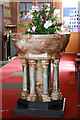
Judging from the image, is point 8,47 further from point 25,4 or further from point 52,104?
point 52,104

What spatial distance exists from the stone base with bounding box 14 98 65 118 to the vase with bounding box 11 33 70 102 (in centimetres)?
7

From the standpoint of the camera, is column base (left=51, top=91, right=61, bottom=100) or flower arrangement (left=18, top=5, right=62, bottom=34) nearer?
flower arrangement (left=18, top=5, right=62, bottom=34)

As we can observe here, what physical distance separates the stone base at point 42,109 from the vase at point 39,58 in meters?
0.07

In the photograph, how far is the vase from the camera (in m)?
3.32

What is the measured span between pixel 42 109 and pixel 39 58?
0.75 metres

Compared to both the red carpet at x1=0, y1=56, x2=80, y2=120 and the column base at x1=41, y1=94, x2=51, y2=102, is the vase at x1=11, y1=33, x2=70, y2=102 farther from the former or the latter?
the red carpet at x1=0, y1=56, x2=80, y2=120

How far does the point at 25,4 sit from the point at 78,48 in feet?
10.4

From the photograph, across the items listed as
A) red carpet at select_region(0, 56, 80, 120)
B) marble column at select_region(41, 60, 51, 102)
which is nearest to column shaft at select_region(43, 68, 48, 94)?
marble column at select_region(41, 60, 51, 102)

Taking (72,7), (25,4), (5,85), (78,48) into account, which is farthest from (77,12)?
(5,85)

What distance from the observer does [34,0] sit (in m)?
11.1

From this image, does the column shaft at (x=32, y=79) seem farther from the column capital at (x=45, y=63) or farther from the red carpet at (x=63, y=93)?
the red carpet at (x=63, y=93)

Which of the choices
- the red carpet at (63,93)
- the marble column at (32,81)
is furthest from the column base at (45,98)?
the red carpet at (63,93)

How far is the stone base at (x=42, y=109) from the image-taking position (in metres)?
3.49

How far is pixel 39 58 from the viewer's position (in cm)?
346
